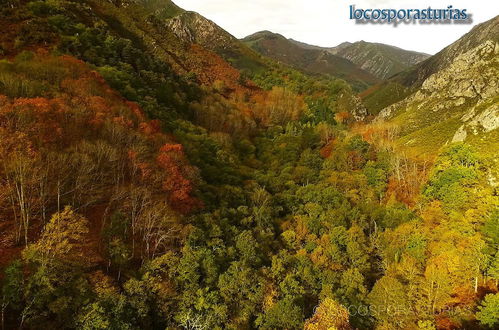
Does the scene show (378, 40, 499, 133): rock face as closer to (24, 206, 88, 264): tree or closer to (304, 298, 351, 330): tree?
(304, 298, 351, 330): tree

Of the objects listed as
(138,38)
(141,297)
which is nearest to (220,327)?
(141,297)

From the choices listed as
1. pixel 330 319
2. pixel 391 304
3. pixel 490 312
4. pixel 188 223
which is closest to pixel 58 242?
pixel 188 223

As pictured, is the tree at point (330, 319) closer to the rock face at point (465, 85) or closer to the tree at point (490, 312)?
the tree at point (490, 312)

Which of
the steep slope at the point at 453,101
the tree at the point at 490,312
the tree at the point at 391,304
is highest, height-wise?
the steep slope at the point at 453,101

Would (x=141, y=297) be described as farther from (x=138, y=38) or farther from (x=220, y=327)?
(x=138, y=38)

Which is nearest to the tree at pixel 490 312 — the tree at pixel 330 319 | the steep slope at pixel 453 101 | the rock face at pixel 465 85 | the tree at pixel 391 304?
the tree at pixel 391 304

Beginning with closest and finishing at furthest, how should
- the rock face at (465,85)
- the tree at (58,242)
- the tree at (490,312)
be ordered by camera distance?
the tree at (58,242) → the tree at (490,312) → the rock face at (465,85)

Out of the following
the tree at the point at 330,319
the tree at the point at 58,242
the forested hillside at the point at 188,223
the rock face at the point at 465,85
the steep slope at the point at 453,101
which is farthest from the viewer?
the rock face at the point at 465,85

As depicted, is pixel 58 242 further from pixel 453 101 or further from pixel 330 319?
pixel 453 101
